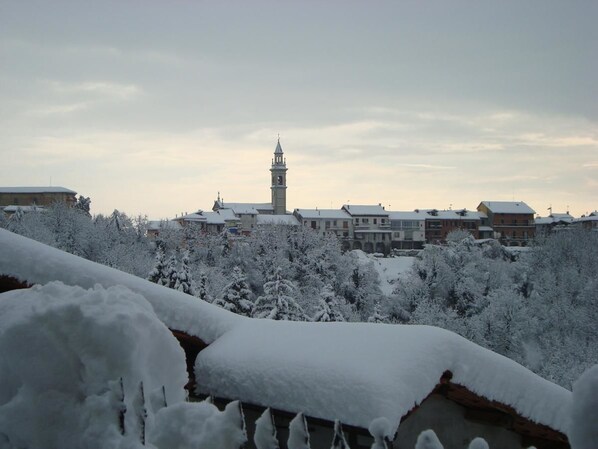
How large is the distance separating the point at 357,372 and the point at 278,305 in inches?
1054

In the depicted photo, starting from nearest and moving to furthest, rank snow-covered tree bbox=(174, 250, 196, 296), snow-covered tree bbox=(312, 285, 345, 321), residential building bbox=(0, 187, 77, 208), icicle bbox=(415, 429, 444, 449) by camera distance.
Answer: icicle bbox=(415, 429, 444, 449)
snow-covered tree bbox=(312, 285, 345, 321)
snow-covered tree bbox=(174, 250, 196, 296)
residential building bbox=(0, 187, 77, 208)

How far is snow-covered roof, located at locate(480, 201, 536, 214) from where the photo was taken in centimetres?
9481

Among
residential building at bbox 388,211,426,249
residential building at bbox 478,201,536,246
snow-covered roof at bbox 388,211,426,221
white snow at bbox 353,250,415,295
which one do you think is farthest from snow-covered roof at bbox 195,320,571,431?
residential building at bbox 478,201,536,246

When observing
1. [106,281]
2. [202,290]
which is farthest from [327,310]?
[106,281]

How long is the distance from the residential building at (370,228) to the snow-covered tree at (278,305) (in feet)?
198

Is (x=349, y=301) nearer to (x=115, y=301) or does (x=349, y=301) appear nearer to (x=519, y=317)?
(x=519, y=317)

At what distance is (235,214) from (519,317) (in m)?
70.1

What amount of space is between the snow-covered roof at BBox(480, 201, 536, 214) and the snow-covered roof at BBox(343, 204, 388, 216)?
19.5 m

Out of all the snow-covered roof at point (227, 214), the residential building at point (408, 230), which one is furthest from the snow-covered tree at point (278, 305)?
the residential building at point (408, 230)

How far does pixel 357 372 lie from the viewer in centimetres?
474

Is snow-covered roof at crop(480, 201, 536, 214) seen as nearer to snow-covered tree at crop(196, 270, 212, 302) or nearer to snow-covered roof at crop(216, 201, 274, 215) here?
snow-covered roof at crop(216, 201, 274, 215)

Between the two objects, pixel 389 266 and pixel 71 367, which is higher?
pixel 71 367

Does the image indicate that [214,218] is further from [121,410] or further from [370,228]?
[121,410]

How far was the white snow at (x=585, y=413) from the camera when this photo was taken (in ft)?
5.86
